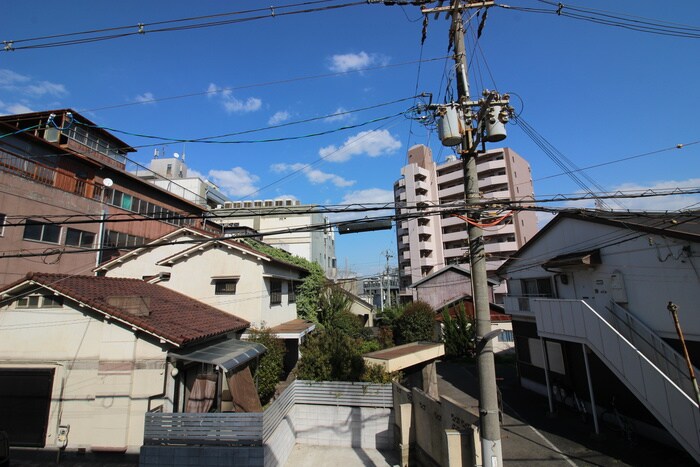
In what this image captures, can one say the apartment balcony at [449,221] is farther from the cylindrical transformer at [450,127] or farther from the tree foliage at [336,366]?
the cylindrical transformer at [450,127]

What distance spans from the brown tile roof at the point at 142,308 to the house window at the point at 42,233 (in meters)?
8.27

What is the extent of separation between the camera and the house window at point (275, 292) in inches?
750

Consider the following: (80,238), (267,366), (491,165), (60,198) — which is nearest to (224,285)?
(267,366)

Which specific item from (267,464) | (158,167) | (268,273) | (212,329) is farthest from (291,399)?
(158,167)

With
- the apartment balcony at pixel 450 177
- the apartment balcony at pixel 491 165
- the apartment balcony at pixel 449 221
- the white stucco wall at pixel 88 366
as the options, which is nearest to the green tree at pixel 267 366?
the white stucco wall at pixel 88 366

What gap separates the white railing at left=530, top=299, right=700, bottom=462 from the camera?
880 centimetres

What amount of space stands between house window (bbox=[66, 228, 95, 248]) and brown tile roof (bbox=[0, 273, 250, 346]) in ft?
30.2

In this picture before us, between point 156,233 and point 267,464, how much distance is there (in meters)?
26.4

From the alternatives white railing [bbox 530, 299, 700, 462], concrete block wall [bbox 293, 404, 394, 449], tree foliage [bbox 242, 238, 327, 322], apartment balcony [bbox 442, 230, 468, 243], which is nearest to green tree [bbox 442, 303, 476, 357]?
tree foliage [bbox 242, 238, 327, 322]

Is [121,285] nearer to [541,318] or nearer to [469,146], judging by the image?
[469,146]

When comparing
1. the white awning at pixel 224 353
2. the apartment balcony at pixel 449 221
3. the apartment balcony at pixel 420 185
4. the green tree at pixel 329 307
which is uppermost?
the apartment balcony at pixel 420 185

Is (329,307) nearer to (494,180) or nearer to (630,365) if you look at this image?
(630,365)

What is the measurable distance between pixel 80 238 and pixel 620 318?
2988cm

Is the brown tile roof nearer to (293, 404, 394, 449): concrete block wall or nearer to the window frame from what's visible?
the window frame
